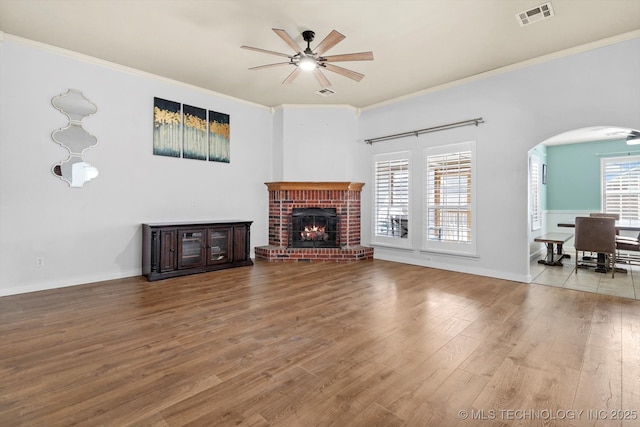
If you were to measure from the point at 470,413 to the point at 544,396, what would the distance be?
0.53 meters

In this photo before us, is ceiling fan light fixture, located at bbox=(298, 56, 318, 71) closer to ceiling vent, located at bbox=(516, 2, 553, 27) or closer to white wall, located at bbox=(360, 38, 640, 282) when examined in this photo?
ceiling vent, located at bbox=(516, 2, 553, 27)

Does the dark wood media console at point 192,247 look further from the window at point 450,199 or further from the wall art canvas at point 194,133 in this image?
the window at point 450,199

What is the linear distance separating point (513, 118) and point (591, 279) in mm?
2713

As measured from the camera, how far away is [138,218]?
4.82 m

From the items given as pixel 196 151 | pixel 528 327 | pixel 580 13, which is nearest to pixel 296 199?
pixel 196 151

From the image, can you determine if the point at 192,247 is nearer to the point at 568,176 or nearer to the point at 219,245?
the point at 219,245

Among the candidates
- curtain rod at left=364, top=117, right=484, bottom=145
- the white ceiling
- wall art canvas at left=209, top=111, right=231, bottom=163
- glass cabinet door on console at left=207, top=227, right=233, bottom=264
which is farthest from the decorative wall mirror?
curtain rod at left=364, top=117, right=484, bottom=145

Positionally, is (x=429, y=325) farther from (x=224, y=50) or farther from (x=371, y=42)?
(x=224, y=50)

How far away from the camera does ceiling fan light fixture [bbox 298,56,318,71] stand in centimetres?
353

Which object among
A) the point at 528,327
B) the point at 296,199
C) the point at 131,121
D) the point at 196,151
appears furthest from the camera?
the point at 296,199

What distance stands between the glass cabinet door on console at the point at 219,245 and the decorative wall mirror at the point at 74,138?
188 cm

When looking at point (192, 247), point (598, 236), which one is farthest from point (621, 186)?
point (192, 247)

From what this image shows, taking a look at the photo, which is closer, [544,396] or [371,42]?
[544,396]

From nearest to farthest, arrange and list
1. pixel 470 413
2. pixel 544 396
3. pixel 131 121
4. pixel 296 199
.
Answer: pixel 470 413
pixel 544 396
pixel 131 121
pixel 296 199
